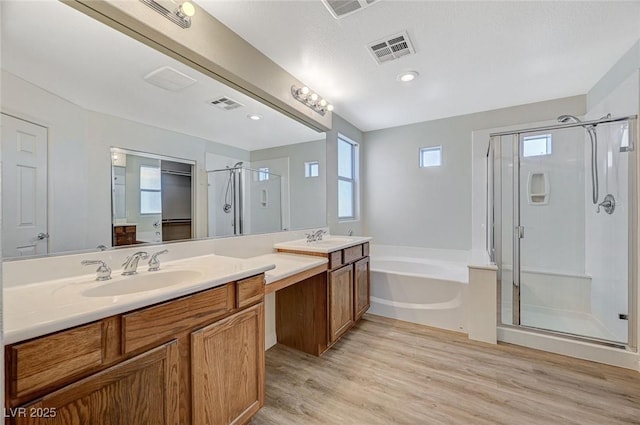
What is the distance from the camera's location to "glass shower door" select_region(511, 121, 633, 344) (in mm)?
2318

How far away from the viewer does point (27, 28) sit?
3.51 feet

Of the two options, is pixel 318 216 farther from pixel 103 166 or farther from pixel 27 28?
pixel 27 28

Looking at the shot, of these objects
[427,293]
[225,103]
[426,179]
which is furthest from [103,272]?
[426,179]

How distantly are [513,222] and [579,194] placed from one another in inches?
35.5

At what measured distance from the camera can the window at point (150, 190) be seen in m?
1.46

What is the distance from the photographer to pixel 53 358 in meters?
0.75

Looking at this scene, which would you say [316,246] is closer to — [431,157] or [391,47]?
[391,47]

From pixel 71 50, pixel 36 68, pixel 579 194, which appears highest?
pixel 71 50

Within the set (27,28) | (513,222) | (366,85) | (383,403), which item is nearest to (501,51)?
(366,85)

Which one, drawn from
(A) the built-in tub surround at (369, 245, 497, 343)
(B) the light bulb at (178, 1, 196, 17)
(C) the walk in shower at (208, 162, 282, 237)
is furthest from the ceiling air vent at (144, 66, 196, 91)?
(A) the built-in tub surround at (369, 245, 497, 343)

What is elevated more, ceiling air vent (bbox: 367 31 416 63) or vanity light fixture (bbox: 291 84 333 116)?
ceiling air vent (bbox: 367 31 416 63)

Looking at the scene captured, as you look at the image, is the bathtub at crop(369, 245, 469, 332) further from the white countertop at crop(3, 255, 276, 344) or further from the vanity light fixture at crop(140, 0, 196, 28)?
the vanity light fixture at crop(140, 0, 196, 28)

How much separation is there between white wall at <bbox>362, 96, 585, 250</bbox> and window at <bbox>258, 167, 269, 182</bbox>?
2.20m

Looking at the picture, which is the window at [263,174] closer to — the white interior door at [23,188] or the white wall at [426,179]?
the white interior door at [23,188]
